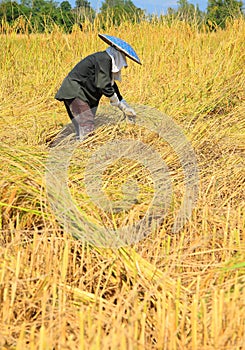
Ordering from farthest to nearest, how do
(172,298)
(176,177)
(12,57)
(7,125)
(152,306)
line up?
(12,57) → (7,125) → (176,177) → (152,306) → (172,298)

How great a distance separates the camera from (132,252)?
174 cm

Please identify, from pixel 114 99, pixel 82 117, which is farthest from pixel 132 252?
pixel 82 117

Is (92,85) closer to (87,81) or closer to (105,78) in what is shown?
(87,81)

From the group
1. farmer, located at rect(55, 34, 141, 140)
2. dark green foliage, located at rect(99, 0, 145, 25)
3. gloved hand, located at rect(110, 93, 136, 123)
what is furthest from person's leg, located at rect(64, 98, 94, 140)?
dark green foliage, located at rect(99, 0, 145, 25)

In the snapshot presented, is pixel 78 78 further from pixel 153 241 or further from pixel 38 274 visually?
pixel 38 274

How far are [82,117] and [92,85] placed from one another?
0.22m

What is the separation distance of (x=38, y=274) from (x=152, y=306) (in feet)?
1.27

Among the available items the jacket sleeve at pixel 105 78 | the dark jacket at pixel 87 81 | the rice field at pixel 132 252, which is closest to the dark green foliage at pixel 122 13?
the rice field at pixel 132 252

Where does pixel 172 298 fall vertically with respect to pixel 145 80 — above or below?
below

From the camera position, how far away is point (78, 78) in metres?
3.26

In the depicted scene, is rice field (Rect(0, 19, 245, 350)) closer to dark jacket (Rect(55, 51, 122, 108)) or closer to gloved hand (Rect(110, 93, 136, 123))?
gloved hand (Rect(110, 93, 136, 123))

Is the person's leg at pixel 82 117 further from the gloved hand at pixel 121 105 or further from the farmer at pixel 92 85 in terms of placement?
the gloved hand at pixel 121 105

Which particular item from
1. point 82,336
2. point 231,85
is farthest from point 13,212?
point 231,85

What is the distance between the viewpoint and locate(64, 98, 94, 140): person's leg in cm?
325
